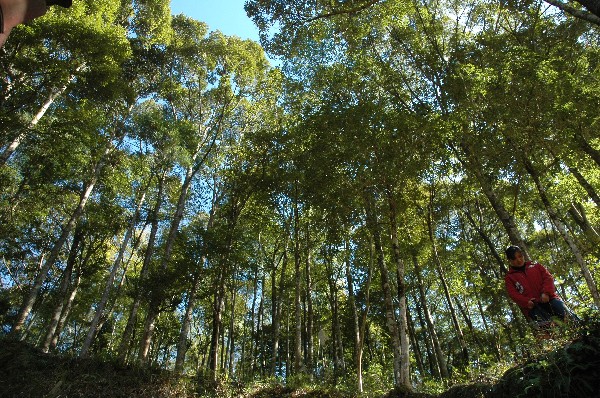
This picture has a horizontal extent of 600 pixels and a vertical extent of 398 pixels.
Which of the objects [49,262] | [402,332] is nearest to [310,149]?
[402,332]

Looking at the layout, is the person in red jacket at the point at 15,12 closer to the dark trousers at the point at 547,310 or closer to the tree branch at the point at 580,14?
the tree branch at the point at 580,14

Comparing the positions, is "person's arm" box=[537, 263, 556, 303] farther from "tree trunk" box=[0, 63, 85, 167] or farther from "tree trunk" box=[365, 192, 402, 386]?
"tree trunk" box=[0, 63, 85, 167]

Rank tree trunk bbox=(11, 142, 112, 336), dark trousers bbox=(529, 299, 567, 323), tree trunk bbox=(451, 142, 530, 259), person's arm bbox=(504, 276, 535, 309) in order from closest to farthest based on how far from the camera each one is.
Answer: dark trousers bbox=(529, 299, 567, 323) < person's arm bbox=(504, 276, 535, 309) < tree trunk bbox=(451, 142, 530, 259) < tree trunk bbox=(11, 142, 112, 336)

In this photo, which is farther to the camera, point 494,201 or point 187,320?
point 187,320

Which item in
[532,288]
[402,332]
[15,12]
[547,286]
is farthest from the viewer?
[402,332]

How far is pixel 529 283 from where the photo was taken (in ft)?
17.6

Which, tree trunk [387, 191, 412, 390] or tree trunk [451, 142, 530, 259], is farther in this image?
tree trunk [451, 142, 530, 259]

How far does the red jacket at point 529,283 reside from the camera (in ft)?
17.1

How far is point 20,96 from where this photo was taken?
12562 millimetres

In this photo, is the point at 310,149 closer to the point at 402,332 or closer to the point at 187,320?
the point at 402,332

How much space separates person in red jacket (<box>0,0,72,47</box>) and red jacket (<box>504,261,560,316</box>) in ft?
20.4

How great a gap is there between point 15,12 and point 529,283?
653 centimetres

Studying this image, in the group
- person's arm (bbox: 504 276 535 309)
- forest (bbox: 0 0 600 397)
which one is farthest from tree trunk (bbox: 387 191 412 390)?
person's arm (bbox: 504 276 535 309)

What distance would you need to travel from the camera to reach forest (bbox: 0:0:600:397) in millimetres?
10312
